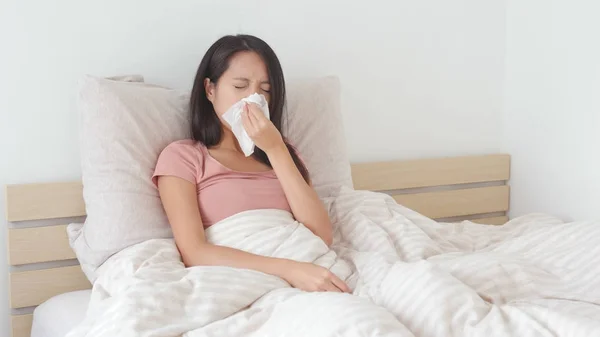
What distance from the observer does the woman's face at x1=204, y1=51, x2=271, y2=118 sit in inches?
70.0

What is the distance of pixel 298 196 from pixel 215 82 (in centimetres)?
36

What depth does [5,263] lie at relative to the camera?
188 centimetres

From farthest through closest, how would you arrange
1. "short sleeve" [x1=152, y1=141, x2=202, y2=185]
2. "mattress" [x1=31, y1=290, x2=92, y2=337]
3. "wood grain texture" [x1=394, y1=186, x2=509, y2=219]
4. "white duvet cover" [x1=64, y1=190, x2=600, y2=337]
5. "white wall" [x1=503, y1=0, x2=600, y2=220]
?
"wood grain texture" [x1=394, y1=186, x2=509, y2=219] → "white wall" [x1=503, y1=0, x2=600, y2=220] → "short sleeve" [x1=152, y1=141, x2=202, y2=185] → "mattress" [x1=31, y1=290, x2=92, y2=337] → "white duvet cover" [x1=64, y1=190, x2=600, y2=337]

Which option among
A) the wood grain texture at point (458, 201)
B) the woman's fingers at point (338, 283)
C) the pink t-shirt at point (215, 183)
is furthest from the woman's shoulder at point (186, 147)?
the wood grain texture at point (458, 201)

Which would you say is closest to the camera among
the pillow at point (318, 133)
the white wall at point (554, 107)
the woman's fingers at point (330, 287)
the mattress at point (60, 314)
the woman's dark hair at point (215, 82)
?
the woman's fingers at point (330, 287)

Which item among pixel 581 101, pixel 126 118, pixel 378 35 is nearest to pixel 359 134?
pixel 378 35

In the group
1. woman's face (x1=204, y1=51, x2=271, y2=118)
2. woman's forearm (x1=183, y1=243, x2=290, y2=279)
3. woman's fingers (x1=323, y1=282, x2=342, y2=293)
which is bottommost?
woman's fingers (x1=323, y1=282, x2=342, y2=293)

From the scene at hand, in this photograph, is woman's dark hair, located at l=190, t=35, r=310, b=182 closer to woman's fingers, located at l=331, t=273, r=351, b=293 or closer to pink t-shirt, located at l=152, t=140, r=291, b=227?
pink t-shirt, located at l=152, t=140, r=291, b=227

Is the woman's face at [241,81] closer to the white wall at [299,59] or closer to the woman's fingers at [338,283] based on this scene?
the white wall at [299,59]

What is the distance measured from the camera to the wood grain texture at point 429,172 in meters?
2.30

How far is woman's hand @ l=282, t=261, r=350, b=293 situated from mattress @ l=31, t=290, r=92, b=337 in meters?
0.47

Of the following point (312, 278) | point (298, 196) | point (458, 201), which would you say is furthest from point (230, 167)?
point (458, 201)

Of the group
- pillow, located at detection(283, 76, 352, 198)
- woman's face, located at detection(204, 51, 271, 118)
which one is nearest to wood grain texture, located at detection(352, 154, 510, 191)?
pillow, located at detection(283, 76, 352, 198)

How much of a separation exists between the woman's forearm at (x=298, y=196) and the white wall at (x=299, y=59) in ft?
1.54
